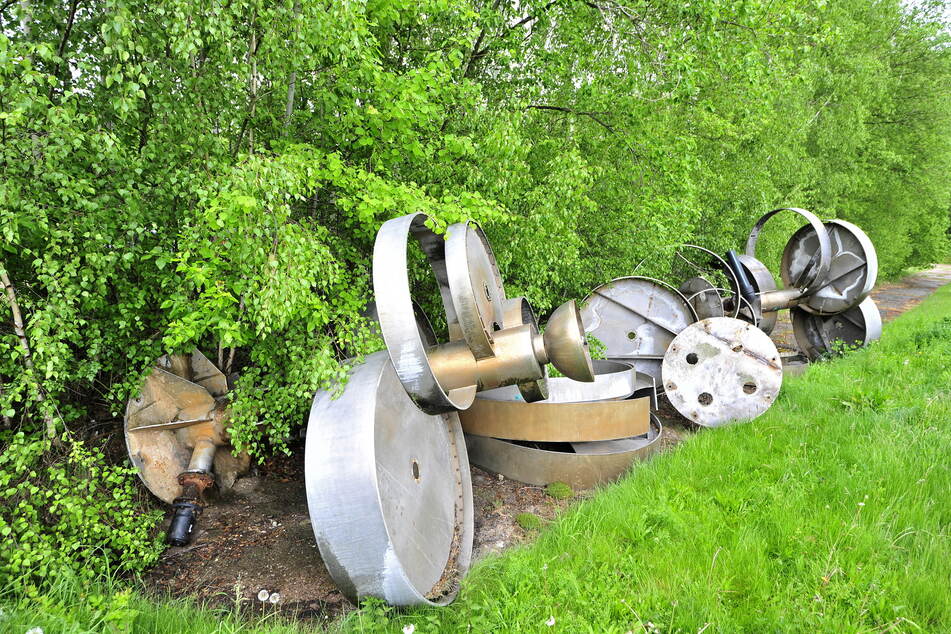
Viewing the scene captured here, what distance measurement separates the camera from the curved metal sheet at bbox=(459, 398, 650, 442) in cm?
502

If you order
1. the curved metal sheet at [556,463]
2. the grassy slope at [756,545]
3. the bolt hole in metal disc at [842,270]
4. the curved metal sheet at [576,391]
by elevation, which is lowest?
the curved metal sheet at [556,463]

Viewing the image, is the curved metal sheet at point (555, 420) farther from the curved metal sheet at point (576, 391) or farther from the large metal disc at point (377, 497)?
the large metal disc at point (377, 497)

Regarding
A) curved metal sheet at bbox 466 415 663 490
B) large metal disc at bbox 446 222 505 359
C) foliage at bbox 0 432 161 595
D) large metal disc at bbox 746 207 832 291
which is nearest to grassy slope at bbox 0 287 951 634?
foliage at bbox 0 432 161 595

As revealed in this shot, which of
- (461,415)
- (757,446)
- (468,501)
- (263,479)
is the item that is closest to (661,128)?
(757,446)

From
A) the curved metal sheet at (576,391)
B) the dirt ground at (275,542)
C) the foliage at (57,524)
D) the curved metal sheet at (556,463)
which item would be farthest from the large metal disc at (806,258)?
the foliage at (57,524)

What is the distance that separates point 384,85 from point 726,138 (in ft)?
30.8

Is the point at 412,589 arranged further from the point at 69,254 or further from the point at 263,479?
the point at 69,254

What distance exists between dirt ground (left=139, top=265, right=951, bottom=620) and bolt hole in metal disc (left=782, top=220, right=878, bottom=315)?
4.78 metres

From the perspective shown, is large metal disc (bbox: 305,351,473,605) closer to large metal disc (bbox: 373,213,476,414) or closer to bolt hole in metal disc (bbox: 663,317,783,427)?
large metal disc (bbox: 373,213,476,414)

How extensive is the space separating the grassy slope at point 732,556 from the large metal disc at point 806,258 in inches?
133

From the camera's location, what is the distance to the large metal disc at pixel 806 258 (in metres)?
7.67

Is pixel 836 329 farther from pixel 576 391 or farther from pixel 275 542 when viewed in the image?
pixel 275 542

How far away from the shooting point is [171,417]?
423 centimetres

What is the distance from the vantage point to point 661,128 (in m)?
8.06
